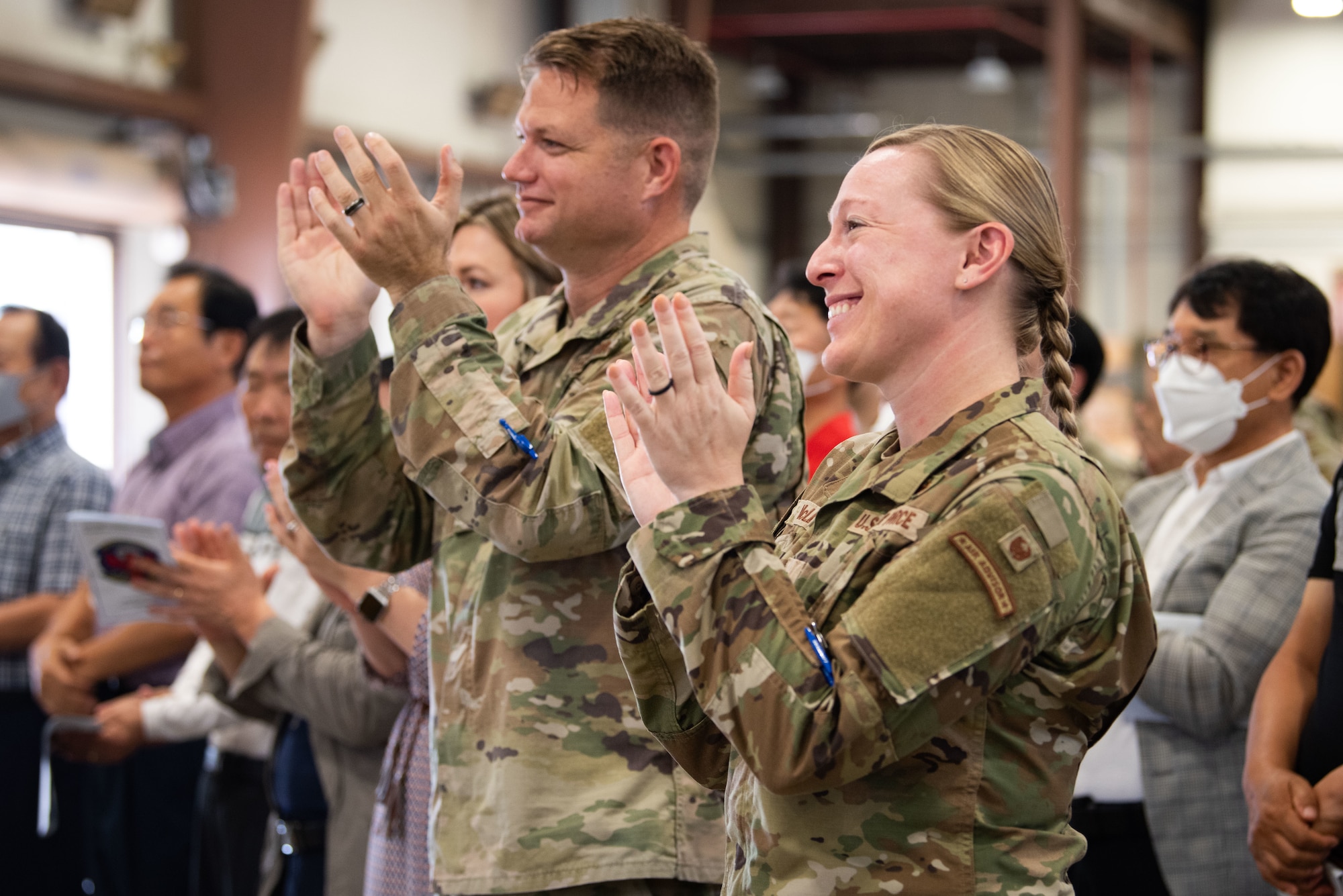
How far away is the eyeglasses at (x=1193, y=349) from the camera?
7.79 ft

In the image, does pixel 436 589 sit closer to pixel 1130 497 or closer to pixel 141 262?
pixel 1130 497

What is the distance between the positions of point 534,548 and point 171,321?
2327mm

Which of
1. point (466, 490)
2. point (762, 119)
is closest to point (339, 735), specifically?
point (466, 490)

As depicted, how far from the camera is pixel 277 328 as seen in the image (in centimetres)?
285

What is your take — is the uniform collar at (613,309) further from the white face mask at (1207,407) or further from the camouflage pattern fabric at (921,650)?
the white face mask at (1207,407)

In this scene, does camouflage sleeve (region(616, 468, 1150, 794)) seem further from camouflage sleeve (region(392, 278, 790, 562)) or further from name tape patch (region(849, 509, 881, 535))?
camouflage sleeve (region(392, 278, 790, 562))

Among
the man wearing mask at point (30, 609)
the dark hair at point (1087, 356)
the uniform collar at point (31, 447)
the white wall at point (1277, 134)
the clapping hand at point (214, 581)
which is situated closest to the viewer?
the clapping hand at point (214, 581)

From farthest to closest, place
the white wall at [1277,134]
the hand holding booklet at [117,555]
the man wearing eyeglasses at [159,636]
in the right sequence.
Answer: the white wall at [1277,134], the man wearing eyeglasses at [159,636], the hand holding booklet at [117,555]

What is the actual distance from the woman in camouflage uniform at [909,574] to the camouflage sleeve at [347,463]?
2.01 ft

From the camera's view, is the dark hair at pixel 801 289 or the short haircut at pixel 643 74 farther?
the dark hair at pixel 801 289

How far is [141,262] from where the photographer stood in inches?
265

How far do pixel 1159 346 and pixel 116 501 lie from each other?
2.65 m

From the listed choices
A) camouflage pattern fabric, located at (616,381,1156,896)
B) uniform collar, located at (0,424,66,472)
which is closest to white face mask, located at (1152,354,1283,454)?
camouflage pattern fabric, located at (616,381,1156,896)

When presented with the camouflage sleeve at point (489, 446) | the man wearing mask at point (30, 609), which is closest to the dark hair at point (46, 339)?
the man wearing mask at point (30, 609)
